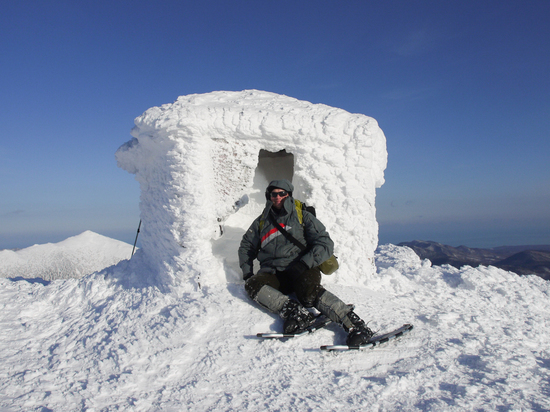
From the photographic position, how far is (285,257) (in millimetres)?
4055

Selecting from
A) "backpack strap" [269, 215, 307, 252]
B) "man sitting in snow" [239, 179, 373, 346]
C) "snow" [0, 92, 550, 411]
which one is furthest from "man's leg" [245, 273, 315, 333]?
"backpack strap" [269, 215, 307, 252]

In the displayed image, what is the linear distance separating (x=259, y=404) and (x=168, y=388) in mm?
856

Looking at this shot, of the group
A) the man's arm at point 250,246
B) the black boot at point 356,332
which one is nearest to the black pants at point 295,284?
the man's arm at point 250,246

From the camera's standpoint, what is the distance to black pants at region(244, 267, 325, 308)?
12.0ft

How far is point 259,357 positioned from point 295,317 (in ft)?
1.71

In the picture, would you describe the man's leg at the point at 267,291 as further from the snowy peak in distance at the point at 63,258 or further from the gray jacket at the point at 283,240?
the snowy peak in distance at the point at 63,258

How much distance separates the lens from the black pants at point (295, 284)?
3.67 metres

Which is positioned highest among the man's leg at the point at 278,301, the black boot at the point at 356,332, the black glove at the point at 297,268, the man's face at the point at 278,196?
the man's face at the point at 278,196

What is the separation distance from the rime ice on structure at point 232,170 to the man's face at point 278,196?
0.88 metres

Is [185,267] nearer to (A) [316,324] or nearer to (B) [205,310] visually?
(B) [205,310]

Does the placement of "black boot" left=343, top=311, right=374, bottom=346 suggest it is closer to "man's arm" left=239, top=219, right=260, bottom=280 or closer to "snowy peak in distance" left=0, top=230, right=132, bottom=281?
"man's arm" left=239, top=219, right=260, bottom=280

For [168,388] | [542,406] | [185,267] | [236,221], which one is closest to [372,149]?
[236,221]

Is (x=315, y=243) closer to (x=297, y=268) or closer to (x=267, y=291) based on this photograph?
(x=297, y=268)

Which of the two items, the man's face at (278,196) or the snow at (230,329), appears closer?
the snow at (230,329)
